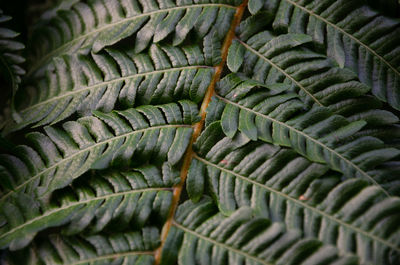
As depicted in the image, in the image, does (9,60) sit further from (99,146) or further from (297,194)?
(297,194)

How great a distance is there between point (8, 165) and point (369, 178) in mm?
901

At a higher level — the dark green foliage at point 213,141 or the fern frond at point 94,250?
the dark green foliage at point 213,141

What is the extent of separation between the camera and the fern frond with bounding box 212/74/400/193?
854mm

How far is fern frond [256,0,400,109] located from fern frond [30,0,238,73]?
0.19 meters

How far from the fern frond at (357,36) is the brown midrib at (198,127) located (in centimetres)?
12

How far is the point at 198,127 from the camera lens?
1015mm

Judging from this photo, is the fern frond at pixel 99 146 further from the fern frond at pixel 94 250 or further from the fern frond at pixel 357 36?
the fern frond at pixel 357 36

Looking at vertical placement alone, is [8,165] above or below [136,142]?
below

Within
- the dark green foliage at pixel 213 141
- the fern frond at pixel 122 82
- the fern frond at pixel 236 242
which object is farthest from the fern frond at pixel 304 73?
the fern frond at pixel 236 242

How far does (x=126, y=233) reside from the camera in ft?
2.96

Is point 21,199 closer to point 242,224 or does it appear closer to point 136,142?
point 136,142

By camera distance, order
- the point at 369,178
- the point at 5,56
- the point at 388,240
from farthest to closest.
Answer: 1. the point at 5,56
2. the point at 369,178
3. the point at 388,240

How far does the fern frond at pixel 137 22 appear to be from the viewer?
3.62 ft

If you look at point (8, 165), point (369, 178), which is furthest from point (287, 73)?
point (8, 165)
